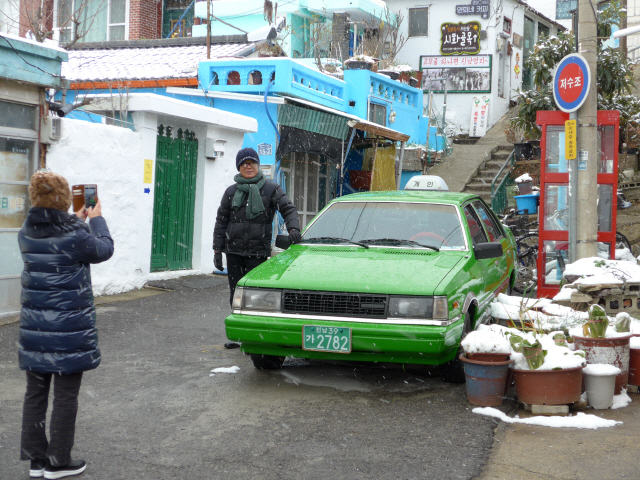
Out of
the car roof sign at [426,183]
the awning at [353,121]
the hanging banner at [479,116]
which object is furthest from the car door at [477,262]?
the hanging banner at [479,116]

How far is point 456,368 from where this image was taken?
5.75 m

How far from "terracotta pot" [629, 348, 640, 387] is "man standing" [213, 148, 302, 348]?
10.4ft

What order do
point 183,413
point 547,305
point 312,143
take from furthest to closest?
point 312,143
point 547,305
point 183,413

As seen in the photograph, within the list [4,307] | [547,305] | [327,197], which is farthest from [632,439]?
[327,197]

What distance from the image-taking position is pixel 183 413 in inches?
200

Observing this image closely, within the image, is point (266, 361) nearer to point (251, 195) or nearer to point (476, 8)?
point (251, 195)

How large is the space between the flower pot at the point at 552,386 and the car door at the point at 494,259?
5.46 feet

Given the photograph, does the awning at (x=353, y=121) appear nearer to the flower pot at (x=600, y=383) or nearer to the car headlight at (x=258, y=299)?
the car headlight at (x=258, y=299)

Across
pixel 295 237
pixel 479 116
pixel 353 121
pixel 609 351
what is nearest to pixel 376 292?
pixel 295 237

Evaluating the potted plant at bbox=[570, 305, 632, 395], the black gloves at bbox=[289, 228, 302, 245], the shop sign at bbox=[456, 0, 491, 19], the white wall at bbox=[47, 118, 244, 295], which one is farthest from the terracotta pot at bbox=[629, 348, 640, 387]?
the shop sign at bbox=[456, 0, 491, 19]

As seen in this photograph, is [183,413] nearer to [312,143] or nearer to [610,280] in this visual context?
[610,280]

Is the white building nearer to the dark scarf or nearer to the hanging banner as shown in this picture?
the hanging banner

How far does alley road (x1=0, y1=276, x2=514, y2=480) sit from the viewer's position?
409cm

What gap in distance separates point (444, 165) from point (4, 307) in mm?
14934
